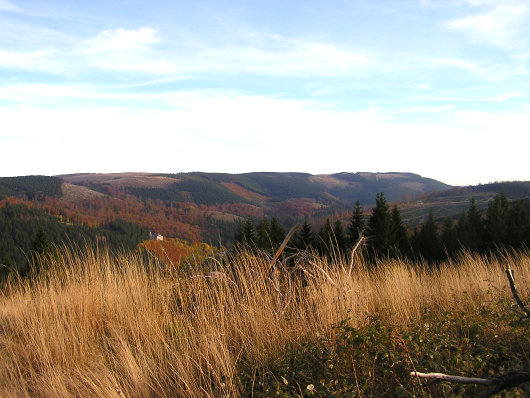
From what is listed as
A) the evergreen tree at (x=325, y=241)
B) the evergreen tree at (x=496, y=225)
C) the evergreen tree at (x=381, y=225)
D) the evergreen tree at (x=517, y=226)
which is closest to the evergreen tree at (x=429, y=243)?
the evergreen tree at (x=496, y=225)

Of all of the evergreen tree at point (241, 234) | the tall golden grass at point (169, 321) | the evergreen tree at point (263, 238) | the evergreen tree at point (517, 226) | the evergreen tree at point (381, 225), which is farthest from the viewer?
the evergreen tree at point (381, 225)

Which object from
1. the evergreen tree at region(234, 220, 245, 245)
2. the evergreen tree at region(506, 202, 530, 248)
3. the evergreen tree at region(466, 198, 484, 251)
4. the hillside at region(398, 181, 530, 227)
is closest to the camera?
the evergreen tree at region(234, 220, 245, 245)

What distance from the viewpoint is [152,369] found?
273 cm

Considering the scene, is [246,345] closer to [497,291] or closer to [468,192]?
[497,291]

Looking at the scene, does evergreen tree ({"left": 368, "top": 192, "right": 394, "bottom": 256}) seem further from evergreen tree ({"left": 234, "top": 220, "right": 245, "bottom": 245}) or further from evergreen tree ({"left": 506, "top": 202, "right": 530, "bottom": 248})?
evergreen tree ({"left": 234, "top": 220, "right": 245, "bottom": 245})

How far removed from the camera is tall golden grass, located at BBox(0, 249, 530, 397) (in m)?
2.60

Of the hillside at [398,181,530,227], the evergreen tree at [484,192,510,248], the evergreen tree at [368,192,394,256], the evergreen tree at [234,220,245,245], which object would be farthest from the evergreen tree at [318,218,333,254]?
the hillside at [398,181,530,227]

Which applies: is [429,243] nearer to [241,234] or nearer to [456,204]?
[241,234]

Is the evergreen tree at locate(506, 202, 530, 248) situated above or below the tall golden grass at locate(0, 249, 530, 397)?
below

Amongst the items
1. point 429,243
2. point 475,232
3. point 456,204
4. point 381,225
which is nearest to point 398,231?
point 381,225

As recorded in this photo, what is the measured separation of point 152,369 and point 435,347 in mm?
2184

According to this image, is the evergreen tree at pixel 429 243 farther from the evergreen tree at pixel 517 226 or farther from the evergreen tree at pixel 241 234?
the evergreen tree at pixel 241 234

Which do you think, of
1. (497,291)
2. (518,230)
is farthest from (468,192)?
(497,291)

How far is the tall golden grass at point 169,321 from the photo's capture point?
2604 mm
